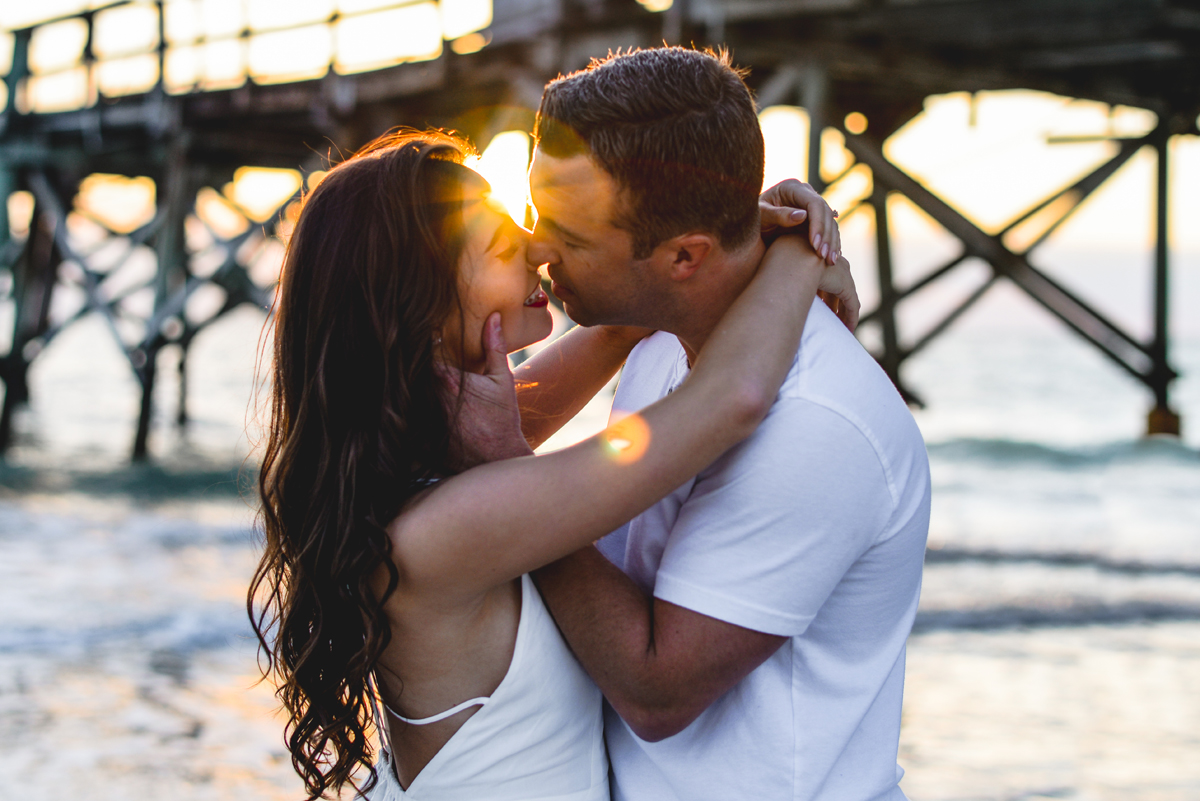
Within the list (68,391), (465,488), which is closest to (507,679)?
(465,488)

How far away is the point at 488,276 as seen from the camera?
1.66m

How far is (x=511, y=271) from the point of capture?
5.59 ft

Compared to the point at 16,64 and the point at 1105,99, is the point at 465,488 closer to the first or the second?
the point at 1105,99

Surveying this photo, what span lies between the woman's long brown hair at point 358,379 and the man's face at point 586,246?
0.52 ft

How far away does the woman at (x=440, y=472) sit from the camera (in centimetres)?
146

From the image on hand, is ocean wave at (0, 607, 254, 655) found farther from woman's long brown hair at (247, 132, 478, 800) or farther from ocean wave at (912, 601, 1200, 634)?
woman's long brown hair at (247, 132, 478, 800)

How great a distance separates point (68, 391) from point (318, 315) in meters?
25.2

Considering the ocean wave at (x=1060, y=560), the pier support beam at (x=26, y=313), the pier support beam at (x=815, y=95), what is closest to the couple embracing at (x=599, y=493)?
the pier support beam at (x=815, y=95)

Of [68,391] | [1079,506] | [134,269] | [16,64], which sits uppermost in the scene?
[16,64]

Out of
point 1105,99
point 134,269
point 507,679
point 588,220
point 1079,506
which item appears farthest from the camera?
point 134,269

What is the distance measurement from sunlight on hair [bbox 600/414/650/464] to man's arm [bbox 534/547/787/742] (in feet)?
0.60

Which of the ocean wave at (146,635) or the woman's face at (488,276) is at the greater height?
the woman's face at (488,276)

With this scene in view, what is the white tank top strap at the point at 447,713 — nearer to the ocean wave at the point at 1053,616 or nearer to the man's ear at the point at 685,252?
the man's ear at the point at 685,252

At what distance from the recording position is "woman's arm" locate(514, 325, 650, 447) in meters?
2.29
